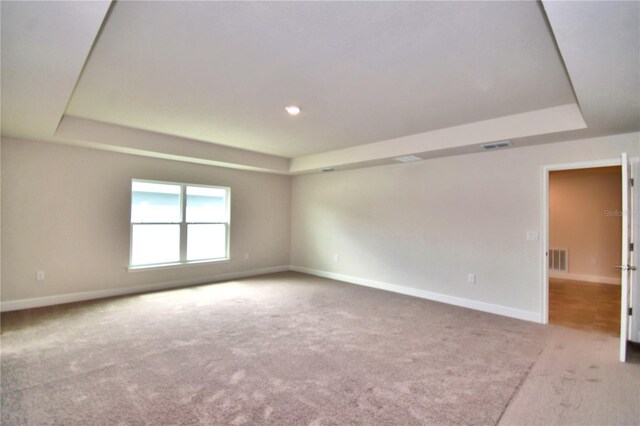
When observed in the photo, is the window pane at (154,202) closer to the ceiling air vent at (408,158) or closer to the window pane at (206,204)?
the window pane at (206,204)

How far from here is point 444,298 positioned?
496 cm

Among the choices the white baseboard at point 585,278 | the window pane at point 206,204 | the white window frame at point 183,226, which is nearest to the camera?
the white window frame at point 183,226

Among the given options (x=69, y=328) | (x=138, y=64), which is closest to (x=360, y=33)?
(x=138, y=64)

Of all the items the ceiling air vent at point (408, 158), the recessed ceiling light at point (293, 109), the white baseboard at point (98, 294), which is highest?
the recessed ceiling light at point (293, 109)

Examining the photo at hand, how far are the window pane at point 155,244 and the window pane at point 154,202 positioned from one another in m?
0.15

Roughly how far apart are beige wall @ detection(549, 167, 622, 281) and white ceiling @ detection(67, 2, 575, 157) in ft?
14.4

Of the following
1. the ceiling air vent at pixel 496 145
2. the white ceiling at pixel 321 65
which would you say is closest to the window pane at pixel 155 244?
the white ceiling at pixel 321 65

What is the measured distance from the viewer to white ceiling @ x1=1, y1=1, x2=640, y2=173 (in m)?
1.85

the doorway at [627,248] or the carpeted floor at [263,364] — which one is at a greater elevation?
the doorway at [627,248]

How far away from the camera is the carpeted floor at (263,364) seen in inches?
83.9

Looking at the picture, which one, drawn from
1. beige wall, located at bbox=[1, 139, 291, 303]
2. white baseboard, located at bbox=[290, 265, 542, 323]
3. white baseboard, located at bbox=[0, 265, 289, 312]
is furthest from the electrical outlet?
beige wall, located at bbox=[1, 139, 291, 303]

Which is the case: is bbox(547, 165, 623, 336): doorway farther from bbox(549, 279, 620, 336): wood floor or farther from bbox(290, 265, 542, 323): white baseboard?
bbox(290, 265, 542, 323): white baseboard

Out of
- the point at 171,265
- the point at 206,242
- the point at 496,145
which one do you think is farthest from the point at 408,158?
the point at 171,265

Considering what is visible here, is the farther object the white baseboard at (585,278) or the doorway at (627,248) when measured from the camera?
the white baseboard at (585,278)
